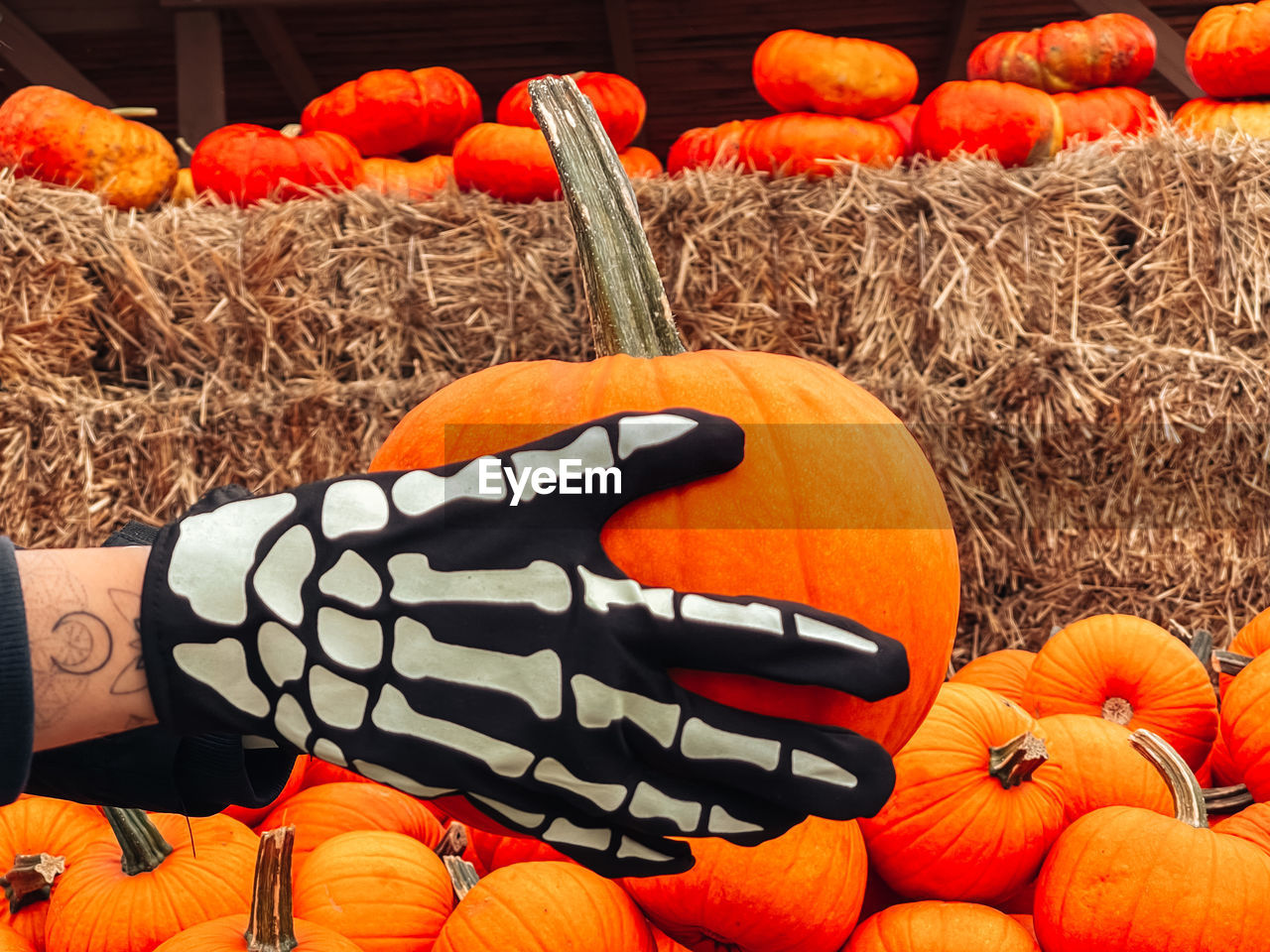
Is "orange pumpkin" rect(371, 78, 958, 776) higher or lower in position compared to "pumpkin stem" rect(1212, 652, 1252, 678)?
higher

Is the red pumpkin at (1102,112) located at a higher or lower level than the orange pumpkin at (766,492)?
higher

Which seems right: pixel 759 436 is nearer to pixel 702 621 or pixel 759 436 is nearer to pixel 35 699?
pixel 702 621

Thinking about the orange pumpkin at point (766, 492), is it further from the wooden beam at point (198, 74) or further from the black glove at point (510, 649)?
the wooden beam at point (198, 74)

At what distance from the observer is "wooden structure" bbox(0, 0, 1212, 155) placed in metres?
4.43

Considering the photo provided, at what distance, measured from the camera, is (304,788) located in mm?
1716

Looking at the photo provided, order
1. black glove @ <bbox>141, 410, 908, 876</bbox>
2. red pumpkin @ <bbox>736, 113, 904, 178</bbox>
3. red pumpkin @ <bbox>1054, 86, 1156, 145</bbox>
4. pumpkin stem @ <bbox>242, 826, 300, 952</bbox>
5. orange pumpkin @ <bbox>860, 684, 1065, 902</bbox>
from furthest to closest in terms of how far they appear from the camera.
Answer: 1. red pumpkin @ <bbox>1054, 86, 1156, 145</bbox>
2. red pumpkin @ <bbox>736, 113, 904, 178</bbox>
3. orange pumpkin @ <bbox>860, 684, 1065, 902</bbox>
4. pumpkin stem @ <bbox>242, 826, 300, 952</bbox>
5. black glove @ <bbox>141, 410, 908, 876</bbox>

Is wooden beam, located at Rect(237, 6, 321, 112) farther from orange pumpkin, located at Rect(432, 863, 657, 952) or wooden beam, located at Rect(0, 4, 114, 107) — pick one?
orange pumpkin, located at Rect(432, 863, 657, 952)

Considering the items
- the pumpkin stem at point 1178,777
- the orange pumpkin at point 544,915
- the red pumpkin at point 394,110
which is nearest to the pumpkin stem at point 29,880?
the orange pumpkin at point 544,915

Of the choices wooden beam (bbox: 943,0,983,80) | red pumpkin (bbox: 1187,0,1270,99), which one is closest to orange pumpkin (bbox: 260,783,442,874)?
red pumpkin (bbox: 1187,0,1270,99)

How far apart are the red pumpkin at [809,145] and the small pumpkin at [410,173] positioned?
871 millimetres

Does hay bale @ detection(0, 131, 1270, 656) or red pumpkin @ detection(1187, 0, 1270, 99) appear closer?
hay bale @ detection(0, 131, 1270, 656)

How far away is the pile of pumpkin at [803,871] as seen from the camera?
117 cm

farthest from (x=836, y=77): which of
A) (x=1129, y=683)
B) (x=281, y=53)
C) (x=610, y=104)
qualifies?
(x=281, y=53)

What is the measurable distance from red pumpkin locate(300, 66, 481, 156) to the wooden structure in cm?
121
